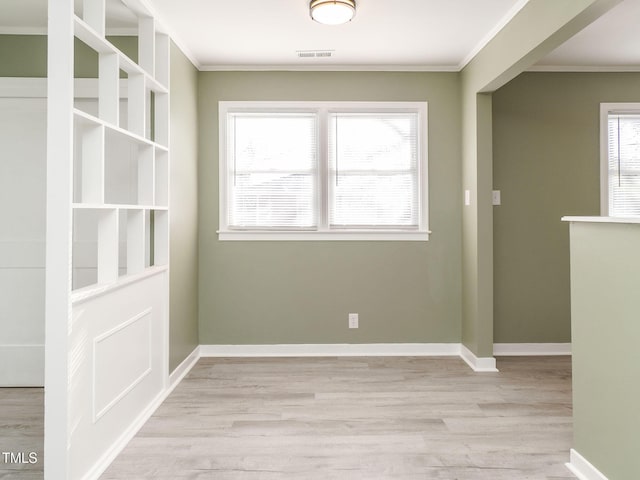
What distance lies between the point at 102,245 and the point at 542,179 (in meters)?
3.67

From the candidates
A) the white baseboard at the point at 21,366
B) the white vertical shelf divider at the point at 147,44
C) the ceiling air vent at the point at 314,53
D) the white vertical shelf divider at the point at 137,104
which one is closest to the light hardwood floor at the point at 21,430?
the white baseboard at the point at 21,366

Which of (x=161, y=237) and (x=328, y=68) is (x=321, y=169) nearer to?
(x=328, y=68)

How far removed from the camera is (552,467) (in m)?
2.27

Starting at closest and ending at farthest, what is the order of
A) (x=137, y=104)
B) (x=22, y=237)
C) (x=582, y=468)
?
(x=582, y=468) → (x=137, y=104) → (x=22, y=237)

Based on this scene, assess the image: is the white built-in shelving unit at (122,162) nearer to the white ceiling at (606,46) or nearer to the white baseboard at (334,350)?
the white baseboard at (334,350)

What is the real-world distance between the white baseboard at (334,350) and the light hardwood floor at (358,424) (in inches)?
10.8

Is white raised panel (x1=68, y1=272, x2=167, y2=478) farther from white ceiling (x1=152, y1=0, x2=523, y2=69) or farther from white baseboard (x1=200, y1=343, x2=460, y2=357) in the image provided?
white ceiling (x1=152, y1=0, x2=523, y2=69)

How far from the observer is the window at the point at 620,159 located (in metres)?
A: 4.20

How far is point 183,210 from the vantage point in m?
3.71

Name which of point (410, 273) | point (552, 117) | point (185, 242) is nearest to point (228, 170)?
point (185, 242)

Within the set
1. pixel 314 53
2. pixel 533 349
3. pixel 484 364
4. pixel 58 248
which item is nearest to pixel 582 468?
pixel 484 364

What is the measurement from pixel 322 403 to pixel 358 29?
8.69 ft

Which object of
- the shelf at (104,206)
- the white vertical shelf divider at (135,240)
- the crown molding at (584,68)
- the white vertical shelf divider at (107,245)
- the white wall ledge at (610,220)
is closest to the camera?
the white wall ledge at (610,220)

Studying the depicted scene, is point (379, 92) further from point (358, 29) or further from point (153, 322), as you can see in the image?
point (153, 322)
